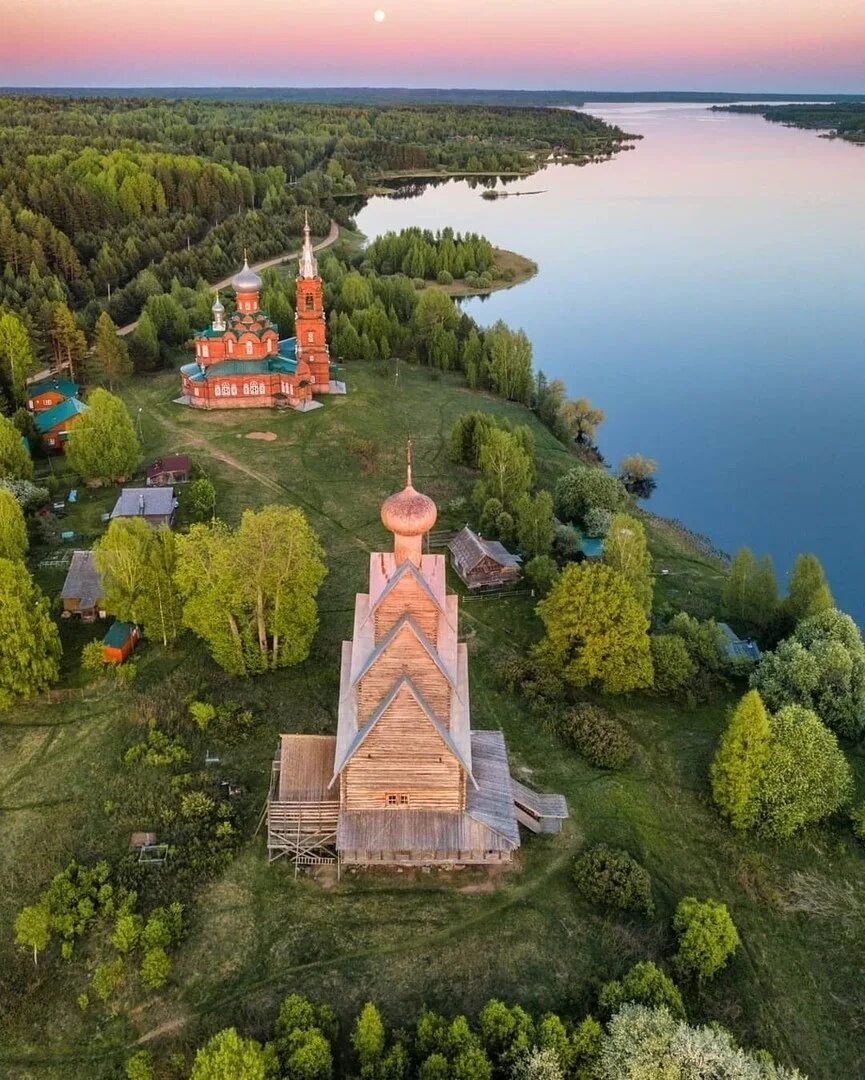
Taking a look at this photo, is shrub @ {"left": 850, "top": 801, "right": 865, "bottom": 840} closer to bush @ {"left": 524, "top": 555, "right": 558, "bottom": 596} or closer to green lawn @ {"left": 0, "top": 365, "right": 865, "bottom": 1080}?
green lawn @ {"left": 0, "top": 365, "right": 865, "bottom": 1080}

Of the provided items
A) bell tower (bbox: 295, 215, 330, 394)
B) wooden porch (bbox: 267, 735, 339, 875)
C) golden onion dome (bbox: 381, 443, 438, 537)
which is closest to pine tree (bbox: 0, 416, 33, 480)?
bell tower (bbox: 295, 215, 330, 394)

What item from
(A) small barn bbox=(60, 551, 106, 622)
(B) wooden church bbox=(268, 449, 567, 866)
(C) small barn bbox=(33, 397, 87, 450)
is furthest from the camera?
(C) small barn bbox=(33, 397, 87, 450)

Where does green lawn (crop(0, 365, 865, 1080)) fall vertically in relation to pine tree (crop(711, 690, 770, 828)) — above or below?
below

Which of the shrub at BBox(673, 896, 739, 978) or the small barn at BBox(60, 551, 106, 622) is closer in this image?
the shrub at BBox(673, 896, 739, 978)

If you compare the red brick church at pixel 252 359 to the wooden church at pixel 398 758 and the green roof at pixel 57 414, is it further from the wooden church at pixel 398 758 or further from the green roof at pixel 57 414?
the wooden church at pixel 398 758

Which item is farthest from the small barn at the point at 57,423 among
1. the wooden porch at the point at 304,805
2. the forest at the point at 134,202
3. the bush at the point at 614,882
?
the bush at the point at 614,882

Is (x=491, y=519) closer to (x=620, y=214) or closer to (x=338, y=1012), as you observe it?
(x=338, y=1012)

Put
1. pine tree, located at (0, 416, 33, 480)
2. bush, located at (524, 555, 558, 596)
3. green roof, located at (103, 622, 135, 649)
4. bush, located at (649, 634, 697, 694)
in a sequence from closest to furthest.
Result: 1. bush, located at (649, 634, 697, 694)
2. green roof, located at (103, 622, 135, 649)
3. bush, located at (524, 555, 558, 596)
4. pine tree, located at (0, 416, 33, 480)

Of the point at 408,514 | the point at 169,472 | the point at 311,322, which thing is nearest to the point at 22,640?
the point at 408,514
